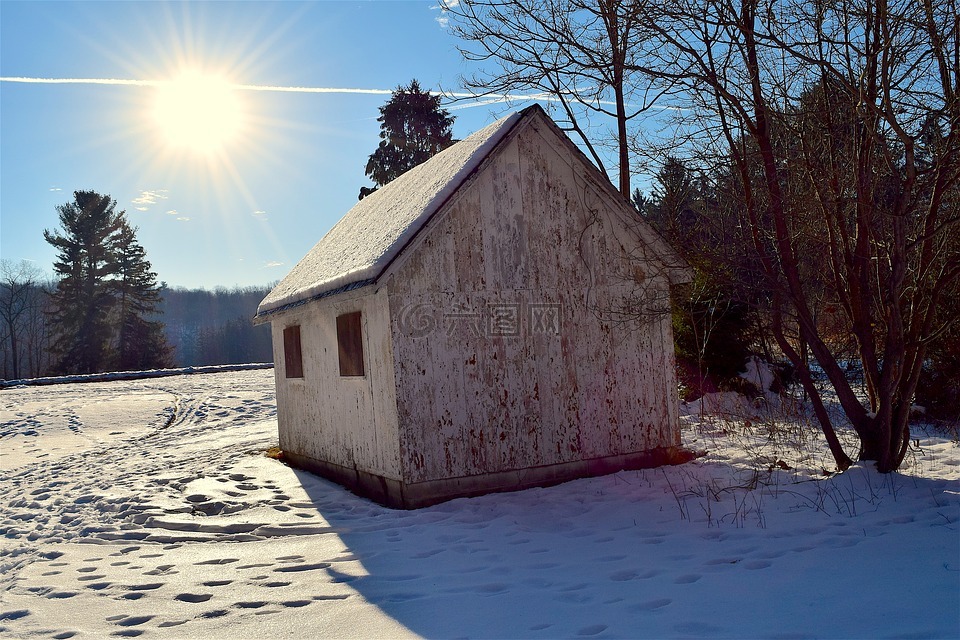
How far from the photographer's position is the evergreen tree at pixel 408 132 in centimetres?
3078

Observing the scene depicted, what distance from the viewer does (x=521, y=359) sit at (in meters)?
9.01

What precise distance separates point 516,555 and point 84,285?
4682 centimetres

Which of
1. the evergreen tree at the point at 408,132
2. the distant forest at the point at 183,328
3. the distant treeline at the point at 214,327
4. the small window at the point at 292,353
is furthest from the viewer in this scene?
the distant treeline at the point at 214,327

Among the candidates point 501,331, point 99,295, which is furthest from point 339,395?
point 99,295

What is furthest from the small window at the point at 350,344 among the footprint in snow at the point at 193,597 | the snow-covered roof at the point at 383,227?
the footprint in snow at the point at 193,597

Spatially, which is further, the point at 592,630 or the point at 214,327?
the point at 214,327

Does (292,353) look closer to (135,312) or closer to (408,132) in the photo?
(408,132)

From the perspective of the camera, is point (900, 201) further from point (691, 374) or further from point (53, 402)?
point (53, 402)

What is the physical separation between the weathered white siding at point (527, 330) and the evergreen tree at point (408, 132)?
22.1m

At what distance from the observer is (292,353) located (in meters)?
12.3

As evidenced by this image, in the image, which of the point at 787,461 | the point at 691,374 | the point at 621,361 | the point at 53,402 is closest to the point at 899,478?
the point at 787,461

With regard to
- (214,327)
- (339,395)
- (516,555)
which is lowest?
(516,555)
